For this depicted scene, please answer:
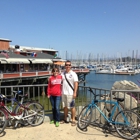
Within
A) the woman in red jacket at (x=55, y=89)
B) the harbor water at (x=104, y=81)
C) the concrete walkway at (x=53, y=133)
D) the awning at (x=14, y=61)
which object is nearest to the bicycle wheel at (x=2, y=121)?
the concrete walkway at (x=53, y=133)

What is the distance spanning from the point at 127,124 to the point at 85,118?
111cm

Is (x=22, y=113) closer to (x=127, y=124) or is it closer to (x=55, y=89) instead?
(x=55, y=89)

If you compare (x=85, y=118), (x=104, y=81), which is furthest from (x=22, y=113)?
(x=104, y=81)

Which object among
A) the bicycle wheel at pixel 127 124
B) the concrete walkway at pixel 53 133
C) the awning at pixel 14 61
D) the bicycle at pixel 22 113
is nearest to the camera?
the bicycle wheel at pixel 127 124

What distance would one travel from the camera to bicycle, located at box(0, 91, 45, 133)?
426 cm

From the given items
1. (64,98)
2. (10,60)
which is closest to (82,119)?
(64,98)

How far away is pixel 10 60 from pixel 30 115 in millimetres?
20999

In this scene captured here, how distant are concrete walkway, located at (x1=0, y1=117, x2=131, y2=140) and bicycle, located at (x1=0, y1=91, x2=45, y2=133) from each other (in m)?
0.19

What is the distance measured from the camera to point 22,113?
4.56 metres

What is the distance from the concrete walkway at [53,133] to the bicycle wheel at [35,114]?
6.2 inches

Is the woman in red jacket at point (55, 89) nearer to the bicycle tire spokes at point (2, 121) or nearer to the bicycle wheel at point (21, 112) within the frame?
the bicycle wheel at point (21, 112)

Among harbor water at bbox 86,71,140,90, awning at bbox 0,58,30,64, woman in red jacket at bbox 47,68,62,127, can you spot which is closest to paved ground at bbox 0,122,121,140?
woman in red jacket at bbox 47,68,62,127

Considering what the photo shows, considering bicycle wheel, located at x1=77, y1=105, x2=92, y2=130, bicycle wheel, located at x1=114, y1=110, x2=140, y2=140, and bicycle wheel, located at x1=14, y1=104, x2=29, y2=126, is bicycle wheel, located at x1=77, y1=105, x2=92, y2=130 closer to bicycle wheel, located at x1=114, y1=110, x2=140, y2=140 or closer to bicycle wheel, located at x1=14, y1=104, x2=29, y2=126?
bicycle wheel, located at x1=114, y1=110, x2=140, y2=140

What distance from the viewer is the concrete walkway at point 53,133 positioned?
4.03 m
